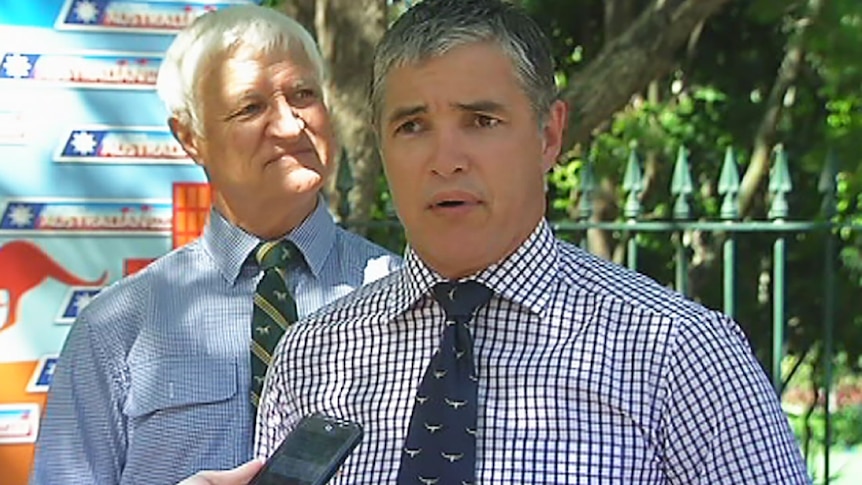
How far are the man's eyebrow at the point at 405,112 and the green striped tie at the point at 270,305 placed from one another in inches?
29.0

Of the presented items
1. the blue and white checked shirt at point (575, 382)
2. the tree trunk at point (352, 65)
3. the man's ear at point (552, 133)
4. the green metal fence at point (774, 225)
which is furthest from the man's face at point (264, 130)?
the tree trunk at point (352, 65)

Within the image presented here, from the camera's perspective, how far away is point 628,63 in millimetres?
5348

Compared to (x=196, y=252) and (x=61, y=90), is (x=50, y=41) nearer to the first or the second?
(x=61, y=90)

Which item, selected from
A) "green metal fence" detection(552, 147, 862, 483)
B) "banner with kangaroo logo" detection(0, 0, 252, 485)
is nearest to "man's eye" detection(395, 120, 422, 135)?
"banner with kangaroo logo" detection(0, 0, 252, 485)

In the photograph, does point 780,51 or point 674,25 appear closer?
point 674,25

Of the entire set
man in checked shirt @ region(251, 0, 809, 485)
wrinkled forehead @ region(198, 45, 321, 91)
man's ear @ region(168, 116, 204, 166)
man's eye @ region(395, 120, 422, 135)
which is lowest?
man in checked shirt @ region(251, 0, 809, 485)

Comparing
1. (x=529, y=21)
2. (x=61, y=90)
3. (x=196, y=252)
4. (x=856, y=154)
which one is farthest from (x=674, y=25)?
(x=529, y=21)

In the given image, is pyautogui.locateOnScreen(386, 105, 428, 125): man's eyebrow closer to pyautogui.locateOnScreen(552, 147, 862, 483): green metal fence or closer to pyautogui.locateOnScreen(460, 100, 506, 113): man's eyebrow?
pyautogui.locateOnScreen(460, 100, 506, 113): man's eyebrow

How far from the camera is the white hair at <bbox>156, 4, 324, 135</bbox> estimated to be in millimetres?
2359

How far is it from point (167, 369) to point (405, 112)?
2.78 feet

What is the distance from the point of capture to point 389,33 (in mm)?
1751

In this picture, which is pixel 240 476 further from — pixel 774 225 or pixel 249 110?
pixel 774 225

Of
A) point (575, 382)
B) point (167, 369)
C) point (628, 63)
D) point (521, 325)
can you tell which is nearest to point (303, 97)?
point (167, 369)

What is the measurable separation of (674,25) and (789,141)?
5.14 feet
